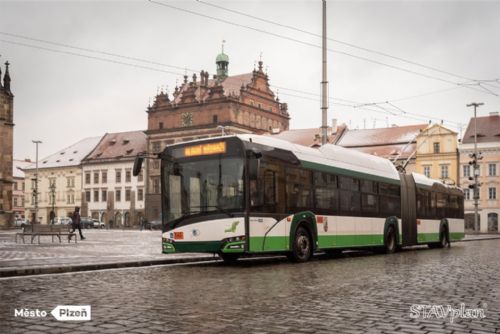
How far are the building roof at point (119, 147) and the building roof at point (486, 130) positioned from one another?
4482 cm

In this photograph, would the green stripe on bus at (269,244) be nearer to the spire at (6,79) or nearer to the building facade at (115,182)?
the spire at (6,79)

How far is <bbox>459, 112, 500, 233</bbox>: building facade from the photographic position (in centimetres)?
6881

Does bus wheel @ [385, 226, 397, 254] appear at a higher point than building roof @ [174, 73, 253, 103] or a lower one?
lower

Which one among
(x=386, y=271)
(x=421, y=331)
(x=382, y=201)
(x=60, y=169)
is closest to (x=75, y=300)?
(x=421, y=331)

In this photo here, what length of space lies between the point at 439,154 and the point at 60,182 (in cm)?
5812

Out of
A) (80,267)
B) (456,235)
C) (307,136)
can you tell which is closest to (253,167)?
(80,267)

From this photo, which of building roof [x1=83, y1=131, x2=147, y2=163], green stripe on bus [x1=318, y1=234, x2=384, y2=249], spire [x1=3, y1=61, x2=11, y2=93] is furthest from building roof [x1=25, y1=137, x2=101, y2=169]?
green stripe on bus [x1=318, y1=234, x2=384, y2=249]

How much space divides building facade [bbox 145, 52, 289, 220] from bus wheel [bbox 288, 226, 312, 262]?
6352 centimetres

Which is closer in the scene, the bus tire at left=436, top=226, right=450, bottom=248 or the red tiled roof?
the bus tire at left=436, top=226, right=450, bottom=248

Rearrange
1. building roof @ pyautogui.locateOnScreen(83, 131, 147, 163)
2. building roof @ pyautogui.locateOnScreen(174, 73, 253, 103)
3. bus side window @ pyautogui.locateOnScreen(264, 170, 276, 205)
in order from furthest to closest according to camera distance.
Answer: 1. building roof @ pyautogui.locateOnScreen(83, 131, 147, 163)
2. building roof @ pyautogui.locateOnScreen(174, 73, 253, 103)
3. bus side window @ pyautogui.locateOnScreen(264, 170, 276, 205)

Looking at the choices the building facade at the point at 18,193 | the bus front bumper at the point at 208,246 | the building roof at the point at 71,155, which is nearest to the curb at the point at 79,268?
the bus front bumper at the point at 208,246

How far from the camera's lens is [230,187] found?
1503 centimetres

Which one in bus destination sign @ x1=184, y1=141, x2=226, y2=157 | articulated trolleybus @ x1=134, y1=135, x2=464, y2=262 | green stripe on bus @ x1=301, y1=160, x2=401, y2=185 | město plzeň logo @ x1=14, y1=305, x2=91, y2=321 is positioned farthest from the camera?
green stripe on bus @ x1=301, y1=160, x2=401, y2=185

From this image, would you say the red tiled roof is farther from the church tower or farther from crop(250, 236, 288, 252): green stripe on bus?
crop(250, 236, 288, 252): green stripe on bus
